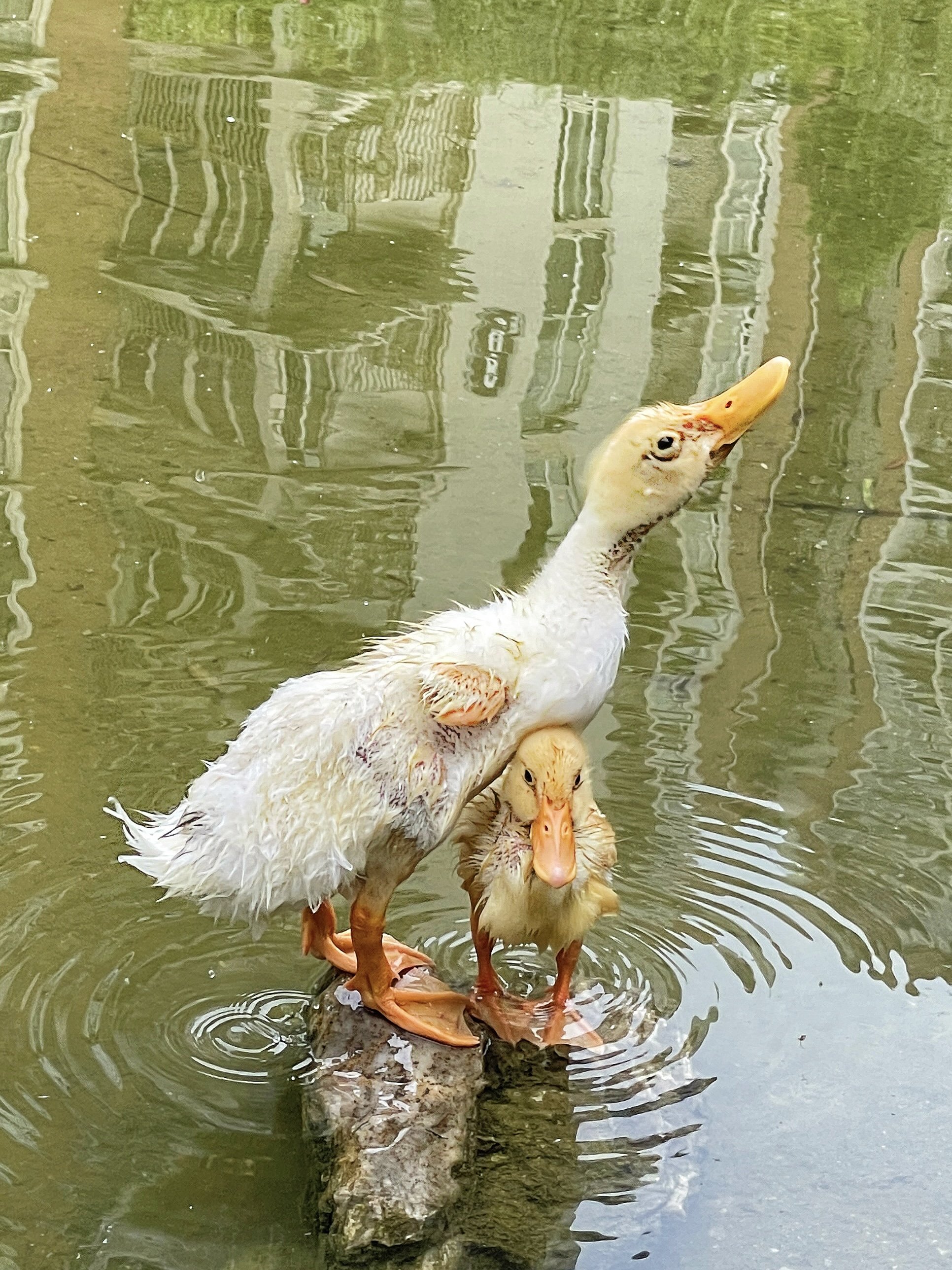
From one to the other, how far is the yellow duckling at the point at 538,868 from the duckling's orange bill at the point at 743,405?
→ 2.47ft

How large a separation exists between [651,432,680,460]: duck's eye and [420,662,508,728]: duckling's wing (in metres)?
0.60

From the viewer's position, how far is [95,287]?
23.9ft

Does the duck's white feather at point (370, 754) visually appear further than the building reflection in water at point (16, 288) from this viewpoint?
No

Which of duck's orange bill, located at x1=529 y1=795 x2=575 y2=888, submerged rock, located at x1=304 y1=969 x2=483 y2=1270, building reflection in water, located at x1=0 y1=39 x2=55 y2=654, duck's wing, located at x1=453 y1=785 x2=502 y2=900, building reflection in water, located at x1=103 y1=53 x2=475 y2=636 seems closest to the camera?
submerged rock, located at x1=304 y1=969 x2=483 y2=1270

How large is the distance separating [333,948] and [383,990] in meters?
0.27

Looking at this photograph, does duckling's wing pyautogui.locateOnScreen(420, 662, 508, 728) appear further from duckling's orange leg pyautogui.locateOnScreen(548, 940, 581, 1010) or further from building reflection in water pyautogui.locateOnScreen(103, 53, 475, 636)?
building reflection in water pyautogui.locateOnScreen(103, 53, 475, 636)

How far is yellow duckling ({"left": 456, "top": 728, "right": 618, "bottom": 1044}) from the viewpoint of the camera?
3.43 metres

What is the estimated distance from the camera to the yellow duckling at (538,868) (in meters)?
3.43

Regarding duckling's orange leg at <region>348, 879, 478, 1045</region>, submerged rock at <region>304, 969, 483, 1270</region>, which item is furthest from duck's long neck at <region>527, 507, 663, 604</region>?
submerged rock at <region>304, 969, 483, 1270</region>

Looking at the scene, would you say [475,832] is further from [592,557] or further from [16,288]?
[16,288]

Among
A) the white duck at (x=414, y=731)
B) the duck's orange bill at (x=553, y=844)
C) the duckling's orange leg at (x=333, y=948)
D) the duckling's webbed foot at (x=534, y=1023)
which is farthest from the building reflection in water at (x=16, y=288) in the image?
the duck's orange bill at (x=553, y=844)

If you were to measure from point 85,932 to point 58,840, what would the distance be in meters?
0.35

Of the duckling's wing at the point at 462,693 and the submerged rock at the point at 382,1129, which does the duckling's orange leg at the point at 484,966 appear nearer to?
the submerged rock at the point at 382,1129

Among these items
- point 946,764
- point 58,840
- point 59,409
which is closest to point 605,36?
point 59,409
